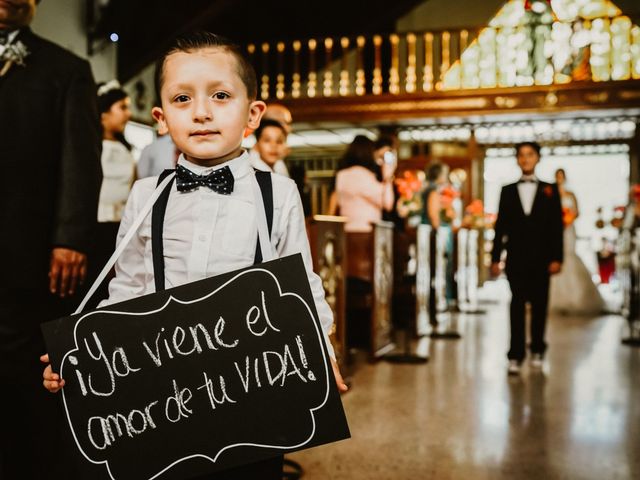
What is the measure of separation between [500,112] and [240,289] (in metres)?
9.24

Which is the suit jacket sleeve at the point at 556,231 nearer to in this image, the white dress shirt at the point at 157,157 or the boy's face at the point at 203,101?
the white dress shirt at the point at 157,157

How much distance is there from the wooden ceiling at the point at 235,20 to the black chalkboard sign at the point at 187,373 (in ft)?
27.3

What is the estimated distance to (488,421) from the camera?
3.31 m

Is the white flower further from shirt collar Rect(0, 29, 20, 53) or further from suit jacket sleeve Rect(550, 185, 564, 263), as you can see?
suit jacket sleeve Rect(550, 185, 564, 263)

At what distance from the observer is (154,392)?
119 centimetres

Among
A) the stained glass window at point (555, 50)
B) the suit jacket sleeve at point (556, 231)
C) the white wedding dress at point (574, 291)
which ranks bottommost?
the white wedding dress at point (574, 291)

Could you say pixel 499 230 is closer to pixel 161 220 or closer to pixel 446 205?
pixel 446 205

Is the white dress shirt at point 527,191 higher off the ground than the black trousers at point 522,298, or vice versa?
the white dress shirt at point 527,191

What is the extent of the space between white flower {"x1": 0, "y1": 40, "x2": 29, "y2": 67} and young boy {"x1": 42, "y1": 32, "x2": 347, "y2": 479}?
0.65 meters

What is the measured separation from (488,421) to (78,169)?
232cm

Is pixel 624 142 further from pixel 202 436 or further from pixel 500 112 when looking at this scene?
pixel 202 436

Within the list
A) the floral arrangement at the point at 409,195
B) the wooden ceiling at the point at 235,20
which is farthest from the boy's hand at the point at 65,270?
the wooden ceiling at the point at 235,20

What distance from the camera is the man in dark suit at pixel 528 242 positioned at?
464 cm

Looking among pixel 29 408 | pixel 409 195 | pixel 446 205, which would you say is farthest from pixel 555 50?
pixel 29 408
